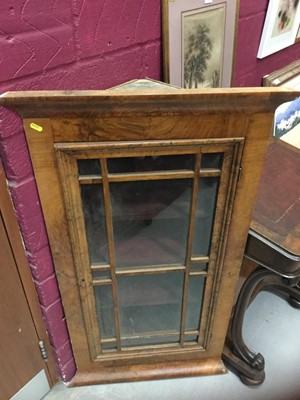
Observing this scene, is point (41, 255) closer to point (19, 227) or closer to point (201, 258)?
point (19, 227)

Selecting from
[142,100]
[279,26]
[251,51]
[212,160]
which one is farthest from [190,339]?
[279,26]

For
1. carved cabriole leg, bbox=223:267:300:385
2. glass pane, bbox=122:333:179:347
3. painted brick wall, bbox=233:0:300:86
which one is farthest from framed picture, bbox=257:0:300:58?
glass pane, bbox=122:333:179:347

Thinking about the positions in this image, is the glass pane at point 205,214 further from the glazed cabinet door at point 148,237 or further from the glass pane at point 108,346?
the glass pane at point 108,346

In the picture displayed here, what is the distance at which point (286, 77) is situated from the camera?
5.28 ft

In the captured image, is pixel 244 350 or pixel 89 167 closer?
pixel 89 167

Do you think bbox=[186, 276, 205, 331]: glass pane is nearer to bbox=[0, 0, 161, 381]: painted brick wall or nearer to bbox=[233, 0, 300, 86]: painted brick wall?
bbox=[0, 0, 161, 381]: painted brick wall

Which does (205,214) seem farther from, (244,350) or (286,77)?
(286,77)

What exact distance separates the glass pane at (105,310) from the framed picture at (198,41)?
2.27ft

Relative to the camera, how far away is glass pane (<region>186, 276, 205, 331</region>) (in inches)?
46.4

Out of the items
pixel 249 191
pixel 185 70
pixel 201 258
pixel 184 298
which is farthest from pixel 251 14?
pixel 184 298

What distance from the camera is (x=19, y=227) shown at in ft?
3.23

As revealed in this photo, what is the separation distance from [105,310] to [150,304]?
17 cm

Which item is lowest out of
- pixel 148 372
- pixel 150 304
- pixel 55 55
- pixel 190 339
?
pixel 148 372

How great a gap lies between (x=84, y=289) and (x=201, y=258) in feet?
1.22
